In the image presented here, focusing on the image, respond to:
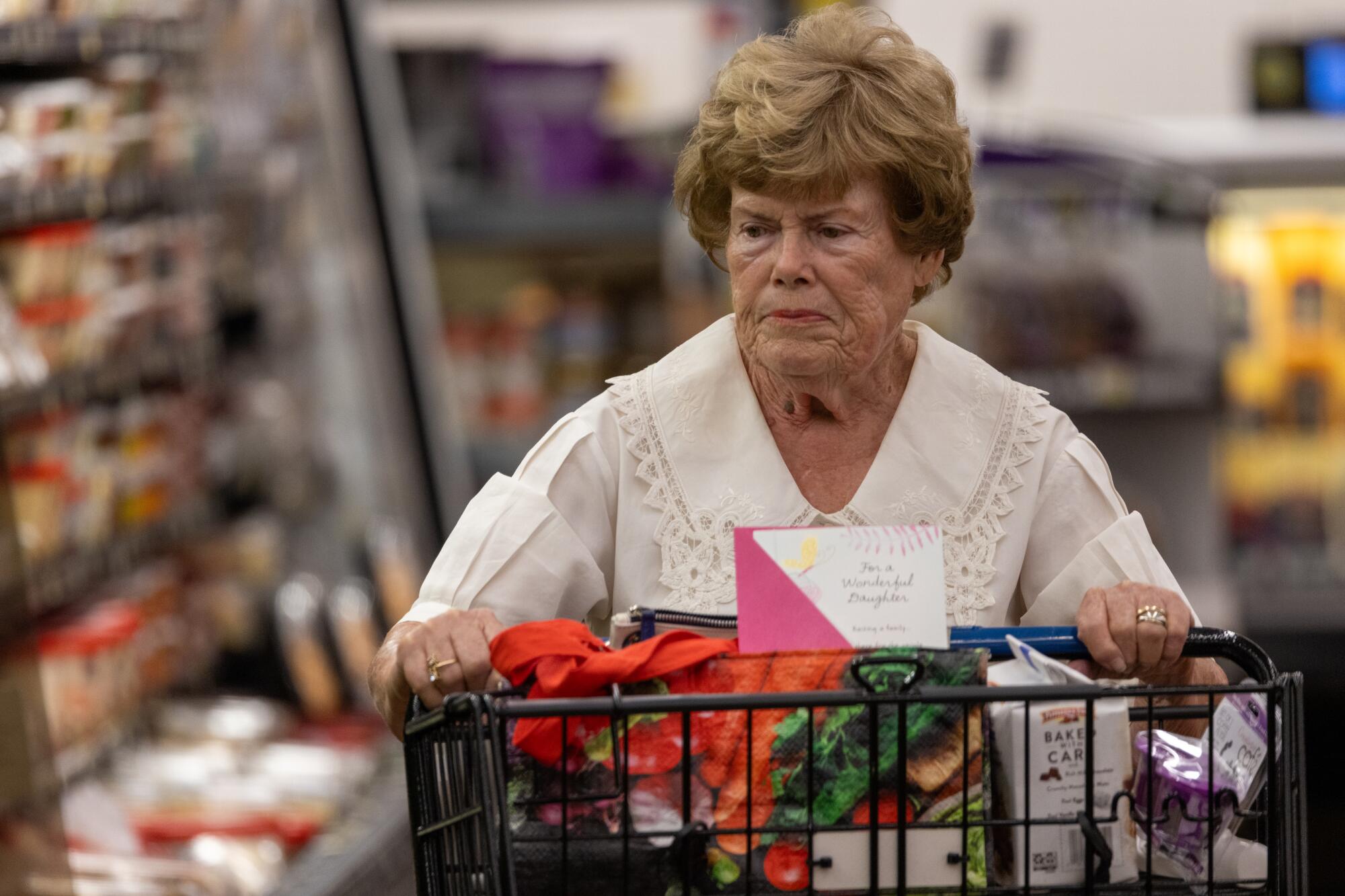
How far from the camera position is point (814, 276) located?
59.6 inches

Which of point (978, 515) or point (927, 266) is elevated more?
point (927, 266)

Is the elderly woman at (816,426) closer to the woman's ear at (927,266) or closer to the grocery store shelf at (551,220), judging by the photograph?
the woman's ear at (927,266)

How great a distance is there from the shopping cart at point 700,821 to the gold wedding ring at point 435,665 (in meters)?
0.06

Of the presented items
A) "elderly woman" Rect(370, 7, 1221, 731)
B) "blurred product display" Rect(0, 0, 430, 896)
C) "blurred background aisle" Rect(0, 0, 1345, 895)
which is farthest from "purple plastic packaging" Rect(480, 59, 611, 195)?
"elderly woman" Rect(370, 7, 1221, 731)

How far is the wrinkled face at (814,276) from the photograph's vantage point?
1511 millimetres

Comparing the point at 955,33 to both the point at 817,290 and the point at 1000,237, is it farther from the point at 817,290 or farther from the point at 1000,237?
the point at 817,290

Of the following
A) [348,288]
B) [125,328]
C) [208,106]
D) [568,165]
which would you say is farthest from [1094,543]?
[568,165]

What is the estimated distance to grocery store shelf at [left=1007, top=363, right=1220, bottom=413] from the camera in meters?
4.14

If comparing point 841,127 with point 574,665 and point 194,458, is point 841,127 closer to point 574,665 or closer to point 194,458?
point 574,665

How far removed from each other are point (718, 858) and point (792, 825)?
0.06 metres

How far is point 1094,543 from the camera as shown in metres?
1.58

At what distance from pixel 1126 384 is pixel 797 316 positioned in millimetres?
2816

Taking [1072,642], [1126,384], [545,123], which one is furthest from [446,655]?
[545,123]

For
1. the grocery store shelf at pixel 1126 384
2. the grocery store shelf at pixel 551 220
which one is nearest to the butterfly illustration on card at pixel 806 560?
the grocery store shelf at pixel 1126 384
